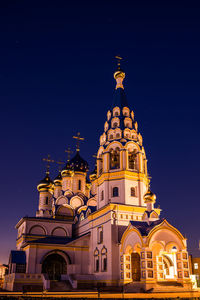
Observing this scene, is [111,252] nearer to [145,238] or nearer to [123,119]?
[145,238]

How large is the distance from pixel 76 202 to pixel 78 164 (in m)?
5.58

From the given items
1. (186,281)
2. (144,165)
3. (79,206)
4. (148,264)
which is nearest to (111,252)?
(148,264)

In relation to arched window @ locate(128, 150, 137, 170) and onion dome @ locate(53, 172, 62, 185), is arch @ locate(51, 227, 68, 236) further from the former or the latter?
arched window @ locate(128, 150, 137, 170)

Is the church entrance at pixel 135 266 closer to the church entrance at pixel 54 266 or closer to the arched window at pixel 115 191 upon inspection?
the arched window at pixel 115 191

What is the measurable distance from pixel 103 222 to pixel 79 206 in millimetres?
10100

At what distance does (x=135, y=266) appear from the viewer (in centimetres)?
2039

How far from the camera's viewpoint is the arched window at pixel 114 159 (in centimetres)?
2439

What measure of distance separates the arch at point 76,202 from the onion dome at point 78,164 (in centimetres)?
432

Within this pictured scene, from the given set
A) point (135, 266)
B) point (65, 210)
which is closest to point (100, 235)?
point (135, 266)

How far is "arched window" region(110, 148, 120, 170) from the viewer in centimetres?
2439

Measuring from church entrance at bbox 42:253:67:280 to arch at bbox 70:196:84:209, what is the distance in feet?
26.2

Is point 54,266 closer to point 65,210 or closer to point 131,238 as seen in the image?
point 65,210

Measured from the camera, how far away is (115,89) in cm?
2886

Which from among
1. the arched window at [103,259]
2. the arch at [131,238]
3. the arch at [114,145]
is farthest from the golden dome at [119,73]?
the arched window at [103,259]
